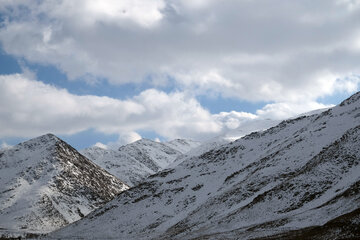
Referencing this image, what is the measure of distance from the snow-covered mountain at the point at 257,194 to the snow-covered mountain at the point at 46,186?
31.0 metres

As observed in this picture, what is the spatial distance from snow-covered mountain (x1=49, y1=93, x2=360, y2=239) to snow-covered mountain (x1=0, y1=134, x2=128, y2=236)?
102 feet

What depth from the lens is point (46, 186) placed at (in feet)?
497

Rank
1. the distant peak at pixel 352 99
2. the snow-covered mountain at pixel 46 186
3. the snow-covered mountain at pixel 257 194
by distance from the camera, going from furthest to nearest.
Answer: the snow-covered mountain at pixel 46 186 < the distant peak at pixel 352 99 < the snow-covered mountain at pixel 257 194

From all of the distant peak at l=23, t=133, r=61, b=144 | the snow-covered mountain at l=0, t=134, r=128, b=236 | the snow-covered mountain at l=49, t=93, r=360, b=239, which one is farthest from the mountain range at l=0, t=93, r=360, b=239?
the distant peak at l=23, t=133, r=61, b=144

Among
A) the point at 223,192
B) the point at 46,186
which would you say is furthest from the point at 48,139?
the point at 223,192

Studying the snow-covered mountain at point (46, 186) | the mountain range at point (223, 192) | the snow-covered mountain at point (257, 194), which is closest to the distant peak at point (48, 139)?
the snow-covered mountain at point (46, 186)

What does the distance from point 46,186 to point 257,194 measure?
10880 centimetres

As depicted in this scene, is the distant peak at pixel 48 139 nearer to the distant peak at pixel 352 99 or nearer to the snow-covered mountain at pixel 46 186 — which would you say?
the snow-covered mountain at pixel 46 186

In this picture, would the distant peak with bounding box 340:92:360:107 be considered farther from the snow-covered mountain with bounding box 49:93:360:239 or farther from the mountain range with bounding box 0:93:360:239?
the mountain range with bounding box 0:93:360:239

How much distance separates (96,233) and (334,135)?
6162cm

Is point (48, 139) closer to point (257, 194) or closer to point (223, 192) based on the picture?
point (223, 192)

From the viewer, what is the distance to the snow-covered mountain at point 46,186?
129625 mm

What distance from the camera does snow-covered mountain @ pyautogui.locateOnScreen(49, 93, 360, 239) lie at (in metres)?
45.6

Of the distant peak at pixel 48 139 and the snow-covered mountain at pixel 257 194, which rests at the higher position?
the distant peak at pixel 48 139
